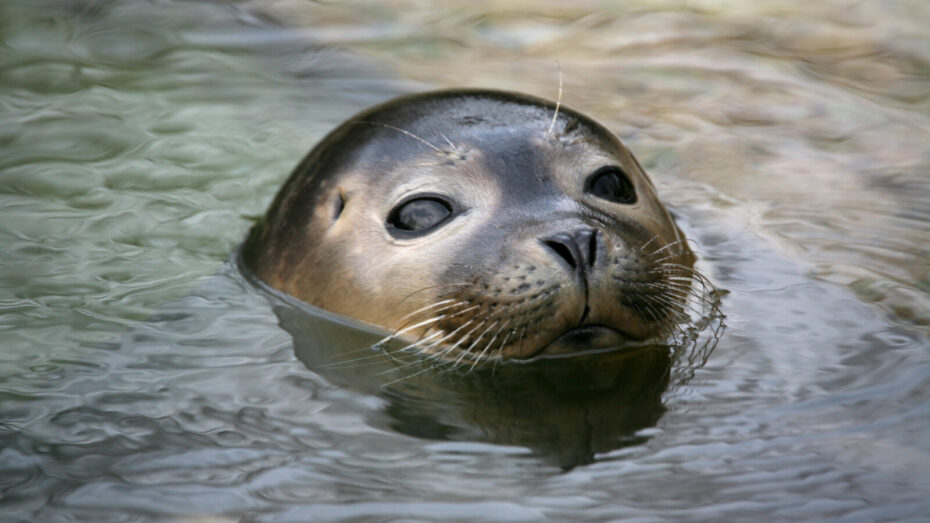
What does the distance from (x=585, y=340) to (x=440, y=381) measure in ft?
1.48

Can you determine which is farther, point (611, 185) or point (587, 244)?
point (611, 185)

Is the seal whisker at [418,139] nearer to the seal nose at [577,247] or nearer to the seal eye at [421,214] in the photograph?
the seal eye at [421,214]

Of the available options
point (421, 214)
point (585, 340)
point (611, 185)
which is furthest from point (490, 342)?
point (611, 185)

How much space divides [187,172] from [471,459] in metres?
3.01

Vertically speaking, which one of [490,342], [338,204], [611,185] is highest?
[611,185]

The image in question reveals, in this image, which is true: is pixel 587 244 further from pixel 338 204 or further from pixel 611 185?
pixel 338 204

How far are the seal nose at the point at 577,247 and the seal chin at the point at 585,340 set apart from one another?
0.69 ft

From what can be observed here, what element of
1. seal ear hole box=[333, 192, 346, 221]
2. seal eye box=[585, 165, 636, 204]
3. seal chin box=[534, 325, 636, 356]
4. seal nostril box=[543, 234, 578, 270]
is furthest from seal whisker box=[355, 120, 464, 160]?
seal chin box=[534, 325, 636, 356]

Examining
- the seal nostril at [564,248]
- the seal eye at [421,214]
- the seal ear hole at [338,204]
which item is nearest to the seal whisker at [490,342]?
the seal nostril at [564,248]

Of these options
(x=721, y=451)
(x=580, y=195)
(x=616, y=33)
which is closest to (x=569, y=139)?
(x=580, y=195)

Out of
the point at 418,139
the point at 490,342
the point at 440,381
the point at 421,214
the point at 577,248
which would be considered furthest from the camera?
the point at 418,139

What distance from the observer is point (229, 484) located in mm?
3209

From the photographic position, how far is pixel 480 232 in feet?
12.9

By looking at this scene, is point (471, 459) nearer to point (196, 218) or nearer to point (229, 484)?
point (229, 484)
